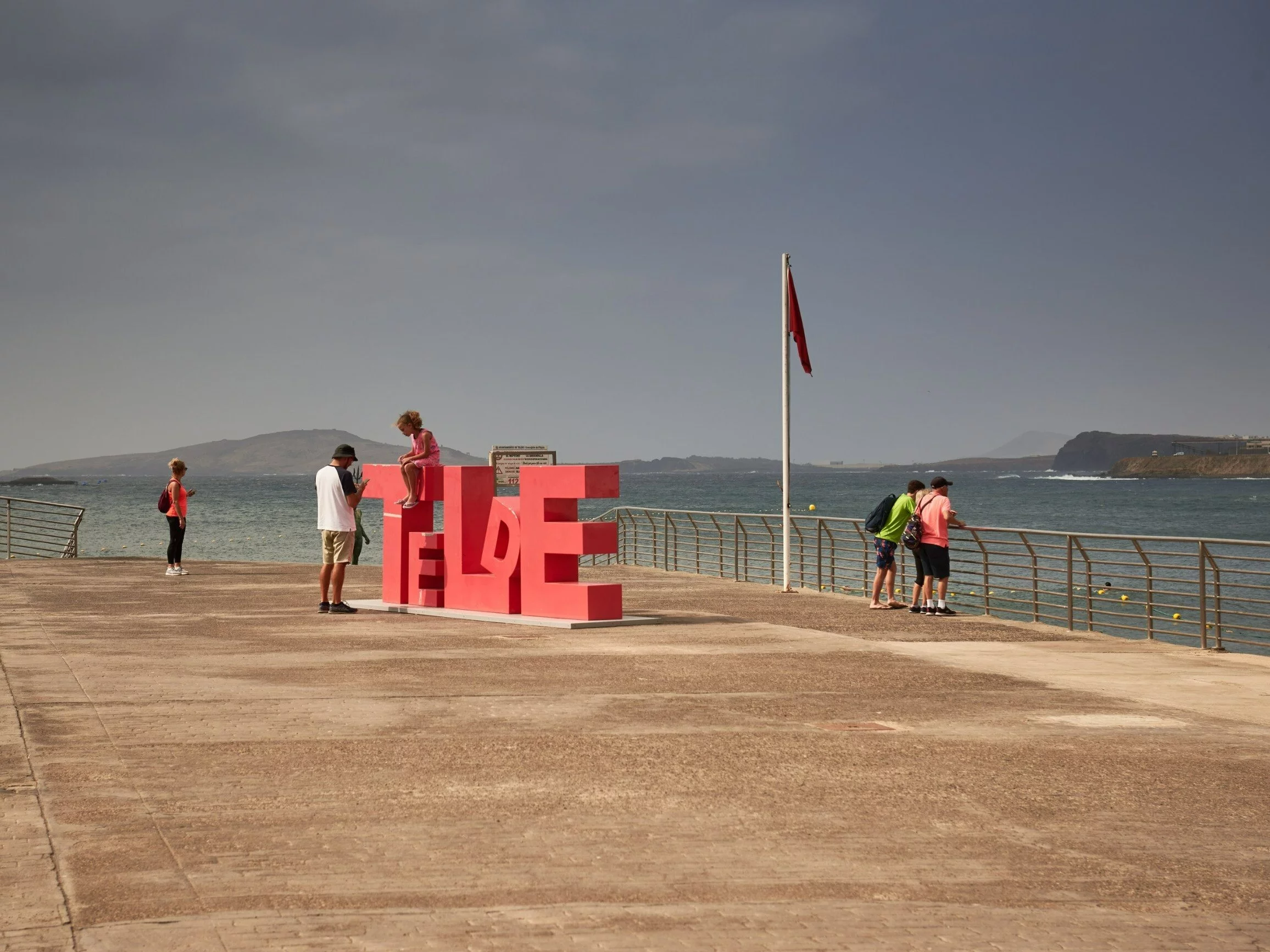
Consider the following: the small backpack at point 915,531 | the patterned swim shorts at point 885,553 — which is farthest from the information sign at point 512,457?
the small backpack at point 915,531

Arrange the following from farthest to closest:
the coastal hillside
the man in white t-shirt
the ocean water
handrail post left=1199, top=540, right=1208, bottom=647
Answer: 1. the coastal hillside
2. the ocean water
3. the man in white t-shirt
4. handrail post left=1199, top=540, right=1208, bottom=647

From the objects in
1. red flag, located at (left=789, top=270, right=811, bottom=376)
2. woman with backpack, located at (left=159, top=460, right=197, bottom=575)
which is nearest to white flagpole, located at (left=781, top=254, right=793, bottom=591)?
red flag, located at (left=789, top=270, right=811, bottom=376)

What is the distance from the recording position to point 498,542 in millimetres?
15516

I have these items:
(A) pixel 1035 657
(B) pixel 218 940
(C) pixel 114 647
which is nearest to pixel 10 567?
(C) pixel 114 647

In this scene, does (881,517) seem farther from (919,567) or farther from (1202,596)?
(1202,596)

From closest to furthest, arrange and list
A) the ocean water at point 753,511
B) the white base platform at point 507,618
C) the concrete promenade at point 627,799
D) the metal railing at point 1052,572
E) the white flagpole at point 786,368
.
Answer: the concrete promenade at point 627,799, the metal railing at point 1052,572, the white base platform at point 507,618, the white flagpole at point 786,368, the ocean water at point 753,511

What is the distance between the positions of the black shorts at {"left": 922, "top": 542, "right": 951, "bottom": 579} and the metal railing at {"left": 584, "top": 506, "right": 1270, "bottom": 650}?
8.5 inches

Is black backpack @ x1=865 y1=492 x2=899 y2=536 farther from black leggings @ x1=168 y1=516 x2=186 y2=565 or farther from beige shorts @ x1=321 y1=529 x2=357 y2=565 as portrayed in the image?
black leggings @ x1=168 y1=516 x2=186 y2=565

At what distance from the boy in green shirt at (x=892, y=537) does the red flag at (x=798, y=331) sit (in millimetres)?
3524

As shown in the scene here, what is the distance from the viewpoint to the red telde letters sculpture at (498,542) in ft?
47.9

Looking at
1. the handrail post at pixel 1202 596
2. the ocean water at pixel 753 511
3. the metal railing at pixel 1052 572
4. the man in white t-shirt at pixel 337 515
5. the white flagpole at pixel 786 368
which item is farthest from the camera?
the ocean water at pixel 753 511

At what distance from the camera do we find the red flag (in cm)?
1958

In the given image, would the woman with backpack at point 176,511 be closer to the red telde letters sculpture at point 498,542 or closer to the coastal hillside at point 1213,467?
the red telde letters sculpture at point 498,542

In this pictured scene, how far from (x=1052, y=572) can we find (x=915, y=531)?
20420 mm
